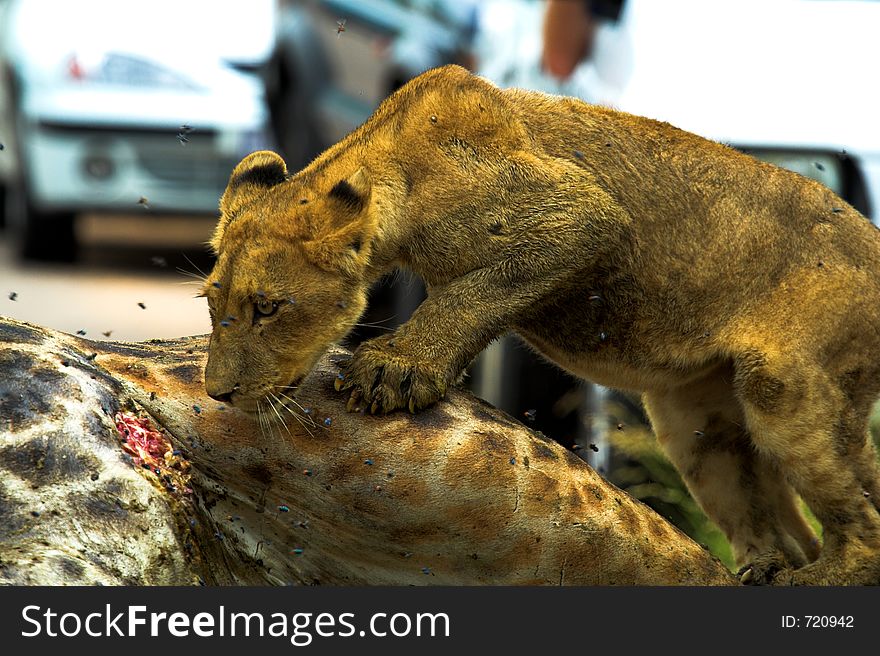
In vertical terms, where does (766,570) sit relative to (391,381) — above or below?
below

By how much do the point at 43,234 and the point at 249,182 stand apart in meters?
13.2

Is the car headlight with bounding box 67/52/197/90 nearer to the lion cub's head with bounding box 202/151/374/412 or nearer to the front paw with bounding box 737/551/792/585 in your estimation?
the lion cub's head with bounding box 202/151/374/412

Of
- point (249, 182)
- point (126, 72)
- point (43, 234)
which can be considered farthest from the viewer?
point (43, 234)

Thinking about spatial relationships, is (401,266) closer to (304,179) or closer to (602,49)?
(304,179)

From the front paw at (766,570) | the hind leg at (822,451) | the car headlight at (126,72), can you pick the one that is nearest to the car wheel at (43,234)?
the car headlight at (126,72)

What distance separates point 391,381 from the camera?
5613 millimetres

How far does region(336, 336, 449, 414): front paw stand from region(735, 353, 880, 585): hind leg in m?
1.40

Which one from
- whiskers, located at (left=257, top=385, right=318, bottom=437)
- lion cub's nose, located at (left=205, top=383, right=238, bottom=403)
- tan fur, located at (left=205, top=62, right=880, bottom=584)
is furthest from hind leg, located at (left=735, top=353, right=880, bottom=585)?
lion cub's nose, located at (left=205, top=383, right=238, bottom=403)

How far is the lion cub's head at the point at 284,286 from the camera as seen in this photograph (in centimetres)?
535

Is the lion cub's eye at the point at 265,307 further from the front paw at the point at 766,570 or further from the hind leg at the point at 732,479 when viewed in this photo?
the front paw at the point at 766,570

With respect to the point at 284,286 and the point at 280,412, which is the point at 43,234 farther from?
the point at 284,286

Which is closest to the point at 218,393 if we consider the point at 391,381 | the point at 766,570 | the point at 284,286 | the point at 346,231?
the point at 284,286

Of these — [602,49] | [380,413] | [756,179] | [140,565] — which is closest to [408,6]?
[602,49]

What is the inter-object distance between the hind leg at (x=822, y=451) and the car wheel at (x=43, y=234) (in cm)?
1331
